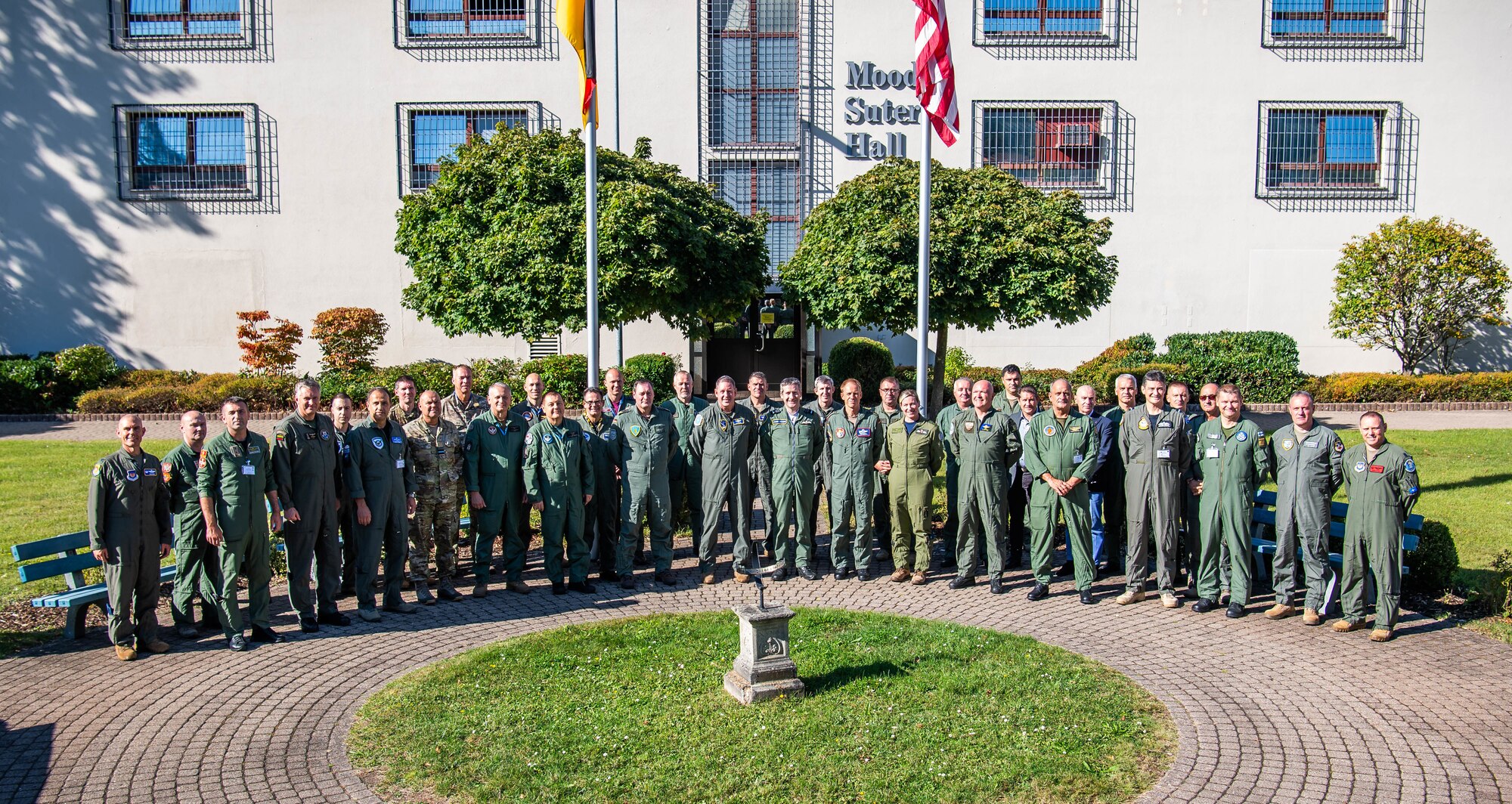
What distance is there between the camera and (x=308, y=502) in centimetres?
740

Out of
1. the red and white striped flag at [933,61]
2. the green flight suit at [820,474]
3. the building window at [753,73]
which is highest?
the building window at [753,73]

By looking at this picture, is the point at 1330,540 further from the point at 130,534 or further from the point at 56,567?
the point at 56,567

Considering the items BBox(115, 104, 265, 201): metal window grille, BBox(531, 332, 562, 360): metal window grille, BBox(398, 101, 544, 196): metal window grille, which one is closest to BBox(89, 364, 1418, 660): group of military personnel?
BBox(531, 332, 562, 360): metal window grille

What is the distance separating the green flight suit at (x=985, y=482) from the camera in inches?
337

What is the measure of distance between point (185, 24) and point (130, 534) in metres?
20.9

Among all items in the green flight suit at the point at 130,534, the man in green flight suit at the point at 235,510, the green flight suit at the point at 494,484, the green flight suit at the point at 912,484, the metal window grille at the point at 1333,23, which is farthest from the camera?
the metal window grille at the point at 1333,23

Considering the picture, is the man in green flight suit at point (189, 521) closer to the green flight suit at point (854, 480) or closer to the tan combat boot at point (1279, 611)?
the green flight suit at point (854, 480)

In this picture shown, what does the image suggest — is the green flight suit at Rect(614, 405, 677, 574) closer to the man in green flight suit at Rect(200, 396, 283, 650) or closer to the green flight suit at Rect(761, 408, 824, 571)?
the green flight suit at Rect(761, 408, 824, 571)

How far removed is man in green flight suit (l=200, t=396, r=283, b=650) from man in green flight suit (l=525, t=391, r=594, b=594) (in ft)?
6.88

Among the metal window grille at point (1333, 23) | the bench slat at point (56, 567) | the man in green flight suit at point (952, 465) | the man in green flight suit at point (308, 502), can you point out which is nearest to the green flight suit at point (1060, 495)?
the man in green flight suit at point (952, 465)

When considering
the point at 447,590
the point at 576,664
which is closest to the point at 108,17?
the point at 447,590

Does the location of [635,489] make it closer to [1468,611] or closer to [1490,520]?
[1468,611]

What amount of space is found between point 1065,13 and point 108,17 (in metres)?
21.4

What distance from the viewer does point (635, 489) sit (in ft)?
28.8
